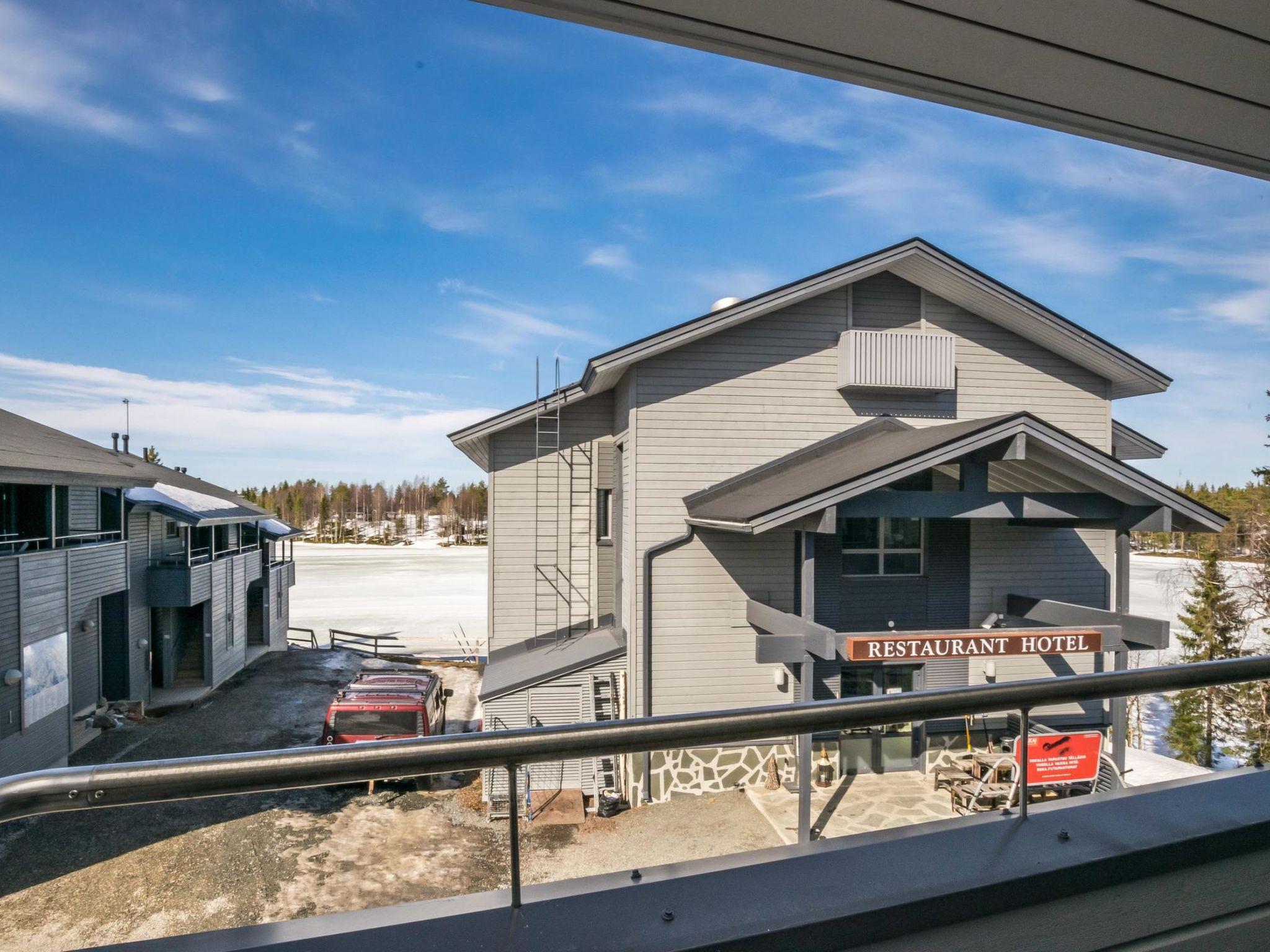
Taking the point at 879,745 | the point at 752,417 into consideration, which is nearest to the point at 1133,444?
the point at 752,417

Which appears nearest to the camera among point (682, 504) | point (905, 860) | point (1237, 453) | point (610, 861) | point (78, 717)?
point (905, 860)

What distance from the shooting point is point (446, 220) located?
13.8 m

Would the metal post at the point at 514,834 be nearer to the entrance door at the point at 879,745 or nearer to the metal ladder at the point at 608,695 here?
the entrance door at the point at 879,745

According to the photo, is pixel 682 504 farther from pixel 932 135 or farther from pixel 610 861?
pixel 610 861

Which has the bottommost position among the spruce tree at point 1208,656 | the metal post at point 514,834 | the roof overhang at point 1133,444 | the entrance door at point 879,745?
the spruce tree at point 1208,656

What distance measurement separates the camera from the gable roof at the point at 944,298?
10.8m

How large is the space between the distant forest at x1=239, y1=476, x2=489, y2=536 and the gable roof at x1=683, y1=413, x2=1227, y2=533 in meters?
80.6

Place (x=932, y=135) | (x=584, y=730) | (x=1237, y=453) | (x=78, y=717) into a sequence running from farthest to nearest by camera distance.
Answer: (x=1237, y=453)
(x=78, y=717)
(x=932, y=135)
(x=584, y=730)

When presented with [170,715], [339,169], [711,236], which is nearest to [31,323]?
[170,715]

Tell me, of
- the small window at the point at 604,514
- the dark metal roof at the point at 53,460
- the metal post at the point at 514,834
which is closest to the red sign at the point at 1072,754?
the metal post at the point at 514,834

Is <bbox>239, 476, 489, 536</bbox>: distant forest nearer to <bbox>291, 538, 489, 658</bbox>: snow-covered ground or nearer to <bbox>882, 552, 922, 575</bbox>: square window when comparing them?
<bbox>291, 538, 489, 658</bbox>: snow-covered ground

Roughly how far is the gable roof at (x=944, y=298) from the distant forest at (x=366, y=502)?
260ft

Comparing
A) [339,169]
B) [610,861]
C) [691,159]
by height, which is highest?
[339,169]

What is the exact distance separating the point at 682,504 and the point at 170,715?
14.3 metres
